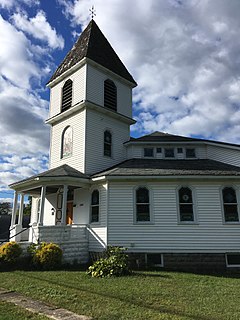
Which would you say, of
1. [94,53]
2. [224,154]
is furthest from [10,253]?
[94,53]

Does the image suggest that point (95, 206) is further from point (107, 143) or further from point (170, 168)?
point (107, 143)

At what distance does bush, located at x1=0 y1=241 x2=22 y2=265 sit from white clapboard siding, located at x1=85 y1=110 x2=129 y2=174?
5435mm

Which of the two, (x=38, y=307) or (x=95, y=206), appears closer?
(x=38, y=307)

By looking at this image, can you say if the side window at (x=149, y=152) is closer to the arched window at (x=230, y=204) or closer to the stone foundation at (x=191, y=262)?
the arched window at (x=230, y=204)

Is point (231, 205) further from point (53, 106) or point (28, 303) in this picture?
point (53, 106)

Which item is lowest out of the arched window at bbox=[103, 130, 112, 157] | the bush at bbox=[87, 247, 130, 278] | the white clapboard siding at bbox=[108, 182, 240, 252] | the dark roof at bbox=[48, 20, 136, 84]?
the bush at bbox=[87, 247, 130, 278]

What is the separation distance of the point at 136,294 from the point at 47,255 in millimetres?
4928

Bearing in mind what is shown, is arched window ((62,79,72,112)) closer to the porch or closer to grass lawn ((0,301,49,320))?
the porch

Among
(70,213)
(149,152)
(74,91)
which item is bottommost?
(70,213)

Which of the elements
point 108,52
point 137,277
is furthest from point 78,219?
point 108,52

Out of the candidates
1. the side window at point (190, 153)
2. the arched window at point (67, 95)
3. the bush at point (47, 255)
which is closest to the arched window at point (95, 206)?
the bush at point (47, 255)

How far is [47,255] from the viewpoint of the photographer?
1041cm

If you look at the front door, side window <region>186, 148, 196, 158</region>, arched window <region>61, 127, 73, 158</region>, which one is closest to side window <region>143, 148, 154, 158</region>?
side window <region>186, 148, 196, 158</region>

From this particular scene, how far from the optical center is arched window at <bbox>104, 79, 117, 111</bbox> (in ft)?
55.4
